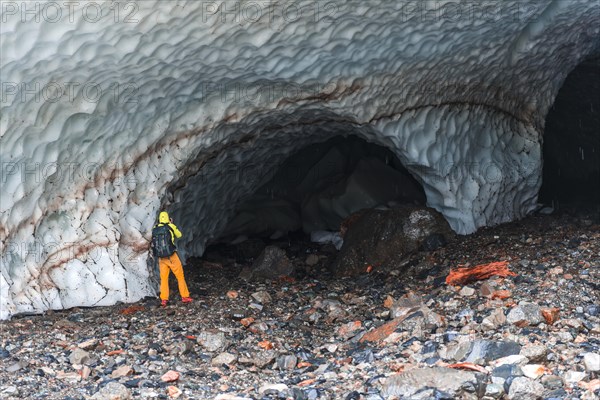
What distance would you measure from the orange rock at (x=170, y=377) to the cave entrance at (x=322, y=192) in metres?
5.33

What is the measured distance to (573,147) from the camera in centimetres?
1448

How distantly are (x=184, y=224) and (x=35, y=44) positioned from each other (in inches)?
154

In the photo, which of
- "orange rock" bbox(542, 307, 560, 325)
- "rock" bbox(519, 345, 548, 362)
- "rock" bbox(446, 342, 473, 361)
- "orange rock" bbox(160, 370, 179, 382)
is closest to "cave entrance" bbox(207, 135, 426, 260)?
"orange rock" bbox(542, 307, 560, 325)

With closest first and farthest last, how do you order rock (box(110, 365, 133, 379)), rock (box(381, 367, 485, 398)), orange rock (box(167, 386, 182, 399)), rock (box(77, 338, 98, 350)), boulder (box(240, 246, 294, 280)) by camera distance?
rock (box(381, 367, 485, 398)) < orange rock (box(167, 386, 182, 399)) < rock (box(110, 365, 133, 379)) < rock (box(77, 338, 98, 350)) < boulder (box(240, 246, 294, 280))

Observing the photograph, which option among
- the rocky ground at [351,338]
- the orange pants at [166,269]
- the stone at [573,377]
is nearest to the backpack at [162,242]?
the orange pants at [166,269]

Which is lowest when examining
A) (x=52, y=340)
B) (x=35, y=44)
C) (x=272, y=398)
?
(x=272, y=398)

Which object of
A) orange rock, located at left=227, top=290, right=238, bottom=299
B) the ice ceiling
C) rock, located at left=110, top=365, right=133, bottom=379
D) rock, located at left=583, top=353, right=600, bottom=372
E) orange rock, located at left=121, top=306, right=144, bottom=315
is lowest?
rock, located at left=583, top=353, right=600, bottom=372

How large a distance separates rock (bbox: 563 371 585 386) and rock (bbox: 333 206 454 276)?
13.6 feet

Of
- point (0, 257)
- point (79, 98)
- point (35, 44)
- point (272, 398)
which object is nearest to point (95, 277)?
point (0, 257)

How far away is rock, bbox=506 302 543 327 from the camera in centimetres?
647

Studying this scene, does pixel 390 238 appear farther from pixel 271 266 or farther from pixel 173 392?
pixel 173 392

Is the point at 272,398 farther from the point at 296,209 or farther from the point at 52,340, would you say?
the point at 296,209

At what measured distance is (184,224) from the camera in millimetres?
10078

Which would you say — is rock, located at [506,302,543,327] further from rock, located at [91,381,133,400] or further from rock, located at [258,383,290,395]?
rock, located at [91,381,133,400]
